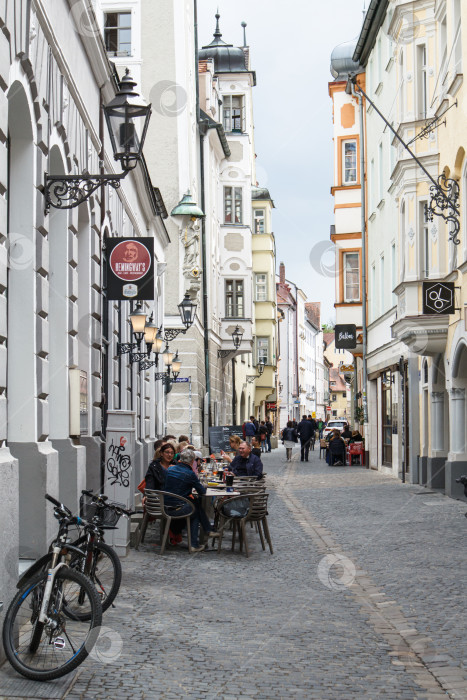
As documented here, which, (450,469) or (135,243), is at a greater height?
(135,243)

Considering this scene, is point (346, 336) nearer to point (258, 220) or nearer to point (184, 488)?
point (184, 488)

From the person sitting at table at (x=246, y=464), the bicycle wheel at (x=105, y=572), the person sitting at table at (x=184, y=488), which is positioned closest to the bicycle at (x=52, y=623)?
the bicycle wheel at (x=105, y=572)

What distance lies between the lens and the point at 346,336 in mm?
36250

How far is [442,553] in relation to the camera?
42.3ft

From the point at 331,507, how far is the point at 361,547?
6.23 m

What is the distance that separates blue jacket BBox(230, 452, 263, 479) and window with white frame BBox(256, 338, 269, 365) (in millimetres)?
45228

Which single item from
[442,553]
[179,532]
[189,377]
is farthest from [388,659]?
[189,377]

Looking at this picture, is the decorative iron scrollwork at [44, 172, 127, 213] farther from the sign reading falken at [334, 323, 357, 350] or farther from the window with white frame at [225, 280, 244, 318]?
the window with white frame at [225, 280, 244, 318]

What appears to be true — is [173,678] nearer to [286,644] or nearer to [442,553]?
[286,644]

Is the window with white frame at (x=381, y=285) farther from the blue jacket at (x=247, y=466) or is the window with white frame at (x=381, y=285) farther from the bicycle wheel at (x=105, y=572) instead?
the bicycle wheel at (x=105, y=572)

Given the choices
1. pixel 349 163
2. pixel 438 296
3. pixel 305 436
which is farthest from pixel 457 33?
pixel 305 436

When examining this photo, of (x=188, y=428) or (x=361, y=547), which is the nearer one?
(x=361, y=547)

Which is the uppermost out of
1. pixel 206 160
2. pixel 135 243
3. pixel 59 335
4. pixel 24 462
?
pixel 206 160

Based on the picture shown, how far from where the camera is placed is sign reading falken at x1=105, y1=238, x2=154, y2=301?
49.6 feet
